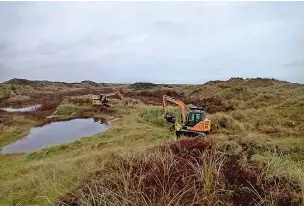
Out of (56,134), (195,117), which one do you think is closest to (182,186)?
(195,117)

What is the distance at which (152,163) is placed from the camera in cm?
541

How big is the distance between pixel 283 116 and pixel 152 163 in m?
19.1

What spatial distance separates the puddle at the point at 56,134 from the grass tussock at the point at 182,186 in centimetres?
1402

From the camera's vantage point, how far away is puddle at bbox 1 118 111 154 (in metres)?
19.1

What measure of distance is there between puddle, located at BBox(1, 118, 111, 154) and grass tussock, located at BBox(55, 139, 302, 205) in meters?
14.0

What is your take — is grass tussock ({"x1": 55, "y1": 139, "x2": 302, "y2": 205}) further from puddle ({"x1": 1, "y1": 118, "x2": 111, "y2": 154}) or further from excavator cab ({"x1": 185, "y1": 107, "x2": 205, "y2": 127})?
puddle ({"x1": 1, "y1": 118, "x2": 111, "y2": 154})

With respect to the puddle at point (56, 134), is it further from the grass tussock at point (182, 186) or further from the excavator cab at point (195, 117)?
the grass tussock at point (182, 186)

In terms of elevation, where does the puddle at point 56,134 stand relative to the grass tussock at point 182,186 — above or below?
below

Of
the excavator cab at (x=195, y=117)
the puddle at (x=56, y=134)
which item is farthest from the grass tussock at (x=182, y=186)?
the puddle at (x=56, y=134)

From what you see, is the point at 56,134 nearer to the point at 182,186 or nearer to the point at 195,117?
the point at 195,117

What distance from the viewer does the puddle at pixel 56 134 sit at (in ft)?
62.5

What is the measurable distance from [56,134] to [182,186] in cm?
1884

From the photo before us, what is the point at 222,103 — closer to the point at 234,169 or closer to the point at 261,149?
the point at 261,149

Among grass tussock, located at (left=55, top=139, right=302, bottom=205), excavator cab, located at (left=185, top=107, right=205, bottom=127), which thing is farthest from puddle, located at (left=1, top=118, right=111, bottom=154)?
grass tussock, located at (left=55, top=139, right=302, bottom=205)
